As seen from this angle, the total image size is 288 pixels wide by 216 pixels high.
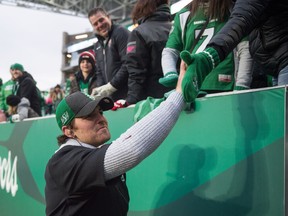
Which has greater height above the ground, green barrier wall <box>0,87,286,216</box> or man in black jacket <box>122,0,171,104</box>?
man in black jacket <box>122,0,171,104</box>

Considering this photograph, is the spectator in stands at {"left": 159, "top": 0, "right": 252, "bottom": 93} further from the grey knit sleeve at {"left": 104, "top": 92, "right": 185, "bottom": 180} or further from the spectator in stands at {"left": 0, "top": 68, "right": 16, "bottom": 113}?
the spectator in stands at {"left": 0, "top": 68, "right": 16, "bottom": 113}

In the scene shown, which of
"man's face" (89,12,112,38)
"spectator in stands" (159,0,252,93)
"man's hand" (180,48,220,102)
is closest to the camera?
"man's hand" (180,48,220,102)

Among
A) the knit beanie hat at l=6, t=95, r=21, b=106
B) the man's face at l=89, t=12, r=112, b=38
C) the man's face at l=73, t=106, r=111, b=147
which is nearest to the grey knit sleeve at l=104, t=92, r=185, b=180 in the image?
the man's face at l=73, t=106, r=111, b=147

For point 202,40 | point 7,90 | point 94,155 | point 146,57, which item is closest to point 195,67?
point 94,155

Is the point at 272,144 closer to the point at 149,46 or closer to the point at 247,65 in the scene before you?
the point at 247,65

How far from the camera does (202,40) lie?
2066 millimetres

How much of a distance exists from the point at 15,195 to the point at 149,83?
1730 millimetres

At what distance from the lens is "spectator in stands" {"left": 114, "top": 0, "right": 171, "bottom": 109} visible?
8.65 feet

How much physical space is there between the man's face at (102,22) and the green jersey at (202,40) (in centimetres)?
115

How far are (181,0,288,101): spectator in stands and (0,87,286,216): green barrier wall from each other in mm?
199

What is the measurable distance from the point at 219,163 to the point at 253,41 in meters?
0.58

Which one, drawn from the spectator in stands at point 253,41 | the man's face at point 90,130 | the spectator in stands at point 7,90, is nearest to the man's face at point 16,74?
the spectator in stands at point 7,90

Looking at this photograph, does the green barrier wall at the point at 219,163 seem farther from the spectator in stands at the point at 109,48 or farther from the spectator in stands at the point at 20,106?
the spectator in stands at the point at 20,106

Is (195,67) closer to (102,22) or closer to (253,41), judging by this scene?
(253,41)
